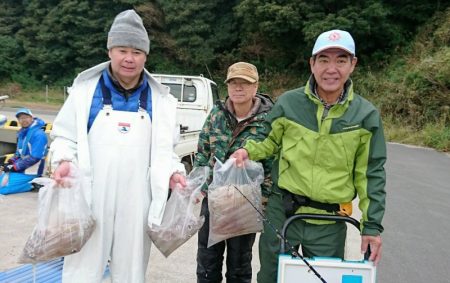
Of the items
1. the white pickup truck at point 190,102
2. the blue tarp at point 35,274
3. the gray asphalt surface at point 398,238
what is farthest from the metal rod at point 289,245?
the white pickup truck at point 190,102

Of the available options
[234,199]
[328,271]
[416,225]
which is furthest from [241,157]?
[416,225]

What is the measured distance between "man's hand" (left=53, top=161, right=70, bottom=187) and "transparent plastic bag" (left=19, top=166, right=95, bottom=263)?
0.06ft

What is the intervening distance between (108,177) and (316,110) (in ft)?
4.09

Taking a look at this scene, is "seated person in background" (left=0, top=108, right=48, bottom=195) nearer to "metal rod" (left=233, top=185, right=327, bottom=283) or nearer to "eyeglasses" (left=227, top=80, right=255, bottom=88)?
"eyeglasses" (left=227, top=80, right=255, bottom=88)

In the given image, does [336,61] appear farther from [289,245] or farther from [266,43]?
[266,43]

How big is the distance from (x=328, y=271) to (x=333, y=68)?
111cm

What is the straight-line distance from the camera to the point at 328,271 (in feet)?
7.40

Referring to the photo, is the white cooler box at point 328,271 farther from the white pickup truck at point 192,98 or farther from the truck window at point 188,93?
the truck window at point 188,93

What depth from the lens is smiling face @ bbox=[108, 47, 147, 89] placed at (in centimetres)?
244

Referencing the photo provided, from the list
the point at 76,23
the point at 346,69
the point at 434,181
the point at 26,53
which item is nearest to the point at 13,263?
the point at 346,69

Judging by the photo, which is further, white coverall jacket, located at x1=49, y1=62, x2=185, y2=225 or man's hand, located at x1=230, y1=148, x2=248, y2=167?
man's hand, located at x1=230, y1=148, x2=248, y2=167

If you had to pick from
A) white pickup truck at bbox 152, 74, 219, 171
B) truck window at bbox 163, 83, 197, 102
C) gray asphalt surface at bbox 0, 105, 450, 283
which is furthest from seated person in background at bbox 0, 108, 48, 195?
truck window at bbox 163, 83, 197, 102

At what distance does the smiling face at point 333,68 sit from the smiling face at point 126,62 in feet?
3.37

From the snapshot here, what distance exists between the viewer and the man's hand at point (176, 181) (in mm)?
2584
